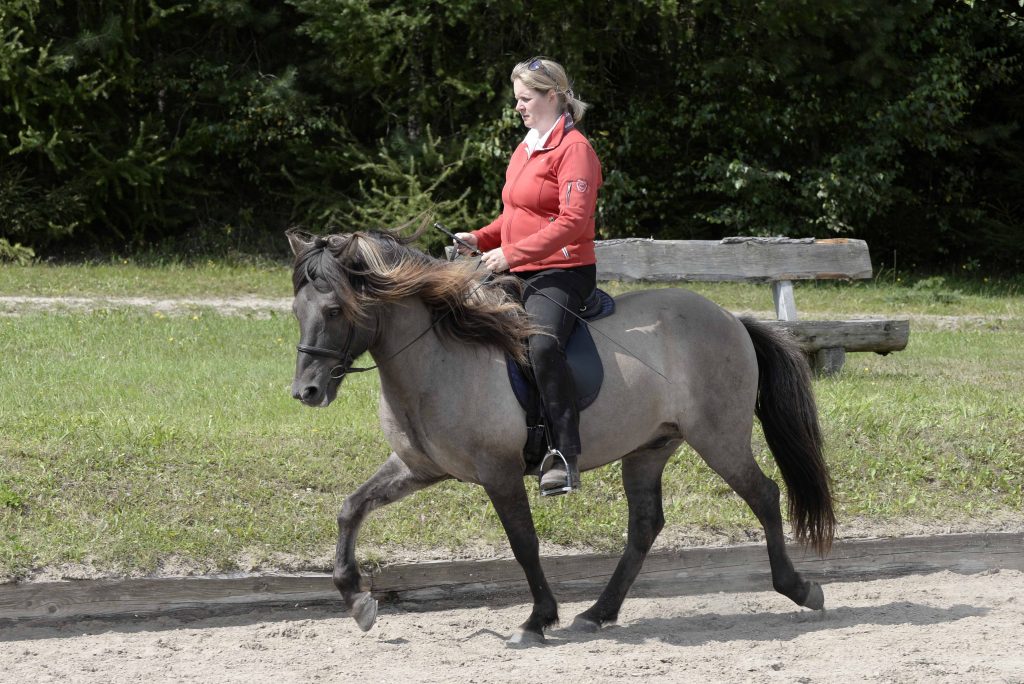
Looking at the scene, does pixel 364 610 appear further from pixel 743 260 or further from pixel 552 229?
pixel 743 260

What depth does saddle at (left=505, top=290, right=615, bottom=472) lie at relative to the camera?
204 inches

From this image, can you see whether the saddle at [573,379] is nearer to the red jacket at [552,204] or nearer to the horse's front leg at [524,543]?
the horse's front leg at [524,543]

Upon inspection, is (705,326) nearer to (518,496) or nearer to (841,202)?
(518,496)

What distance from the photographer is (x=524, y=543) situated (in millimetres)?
5219

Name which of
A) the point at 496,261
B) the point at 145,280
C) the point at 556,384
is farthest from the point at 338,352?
the point at 145,280

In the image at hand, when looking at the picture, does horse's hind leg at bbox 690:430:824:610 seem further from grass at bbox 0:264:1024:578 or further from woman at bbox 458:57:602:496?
grass at bbox 0:264:1024:578

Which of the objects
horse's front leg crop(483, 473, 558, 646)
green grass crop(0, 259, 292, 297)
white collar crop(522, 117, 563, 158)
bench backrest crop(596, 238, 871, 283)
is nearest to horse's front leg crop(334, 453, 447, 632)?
horse's front leg crop(483, 473, 558, 646)

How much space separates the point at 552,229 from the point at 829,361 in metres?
5.46

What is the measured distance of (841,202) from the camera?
59.2 feet

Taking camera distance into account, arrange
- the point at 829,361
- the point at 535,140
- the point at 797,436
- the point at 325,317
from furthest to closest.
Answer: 1. the point at 829,361
2. the point at 797,436
3. the point at 535,140
4. the point at 325,317

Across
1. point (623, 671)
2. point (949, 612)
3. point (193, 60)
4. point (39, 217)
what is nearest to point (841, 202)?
point (193, 60)

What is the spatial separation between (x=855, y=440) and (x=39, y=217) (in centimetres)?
1359

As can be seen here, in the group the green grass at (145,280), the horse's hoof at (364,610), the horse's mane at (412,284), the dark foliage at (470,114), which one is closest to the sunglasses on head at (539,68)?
the horse's mane at (412,284)

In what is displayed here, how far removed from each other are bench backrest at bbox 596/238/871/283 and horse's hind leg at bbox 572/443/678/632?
433 centimetres
